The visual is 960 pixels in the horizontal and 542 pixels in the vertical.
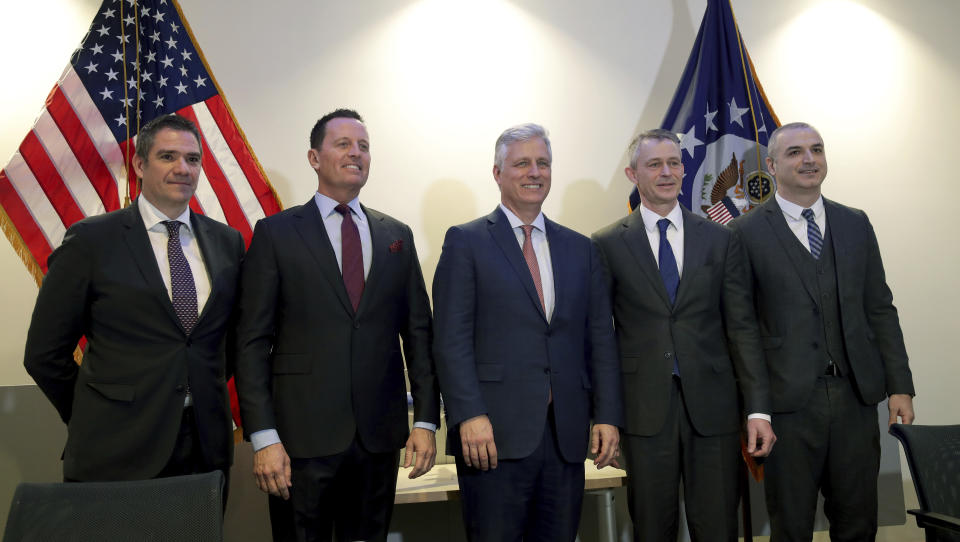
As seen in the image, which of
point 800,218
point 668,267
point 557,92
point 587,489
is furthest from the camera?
point 557,92

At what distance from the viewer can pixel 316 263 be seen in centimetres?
224

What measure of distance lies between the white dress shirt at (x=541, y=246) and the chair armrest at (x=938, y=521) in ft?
3.83

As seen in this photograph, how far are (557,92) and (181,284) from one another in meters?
2.31

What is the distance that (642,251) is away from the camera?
2498 mm

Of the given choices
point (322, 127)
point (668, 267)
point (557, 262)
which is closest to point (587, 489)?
point (668, 267)

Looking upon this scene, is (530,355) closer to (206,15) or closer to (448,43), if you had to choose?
(448,43)

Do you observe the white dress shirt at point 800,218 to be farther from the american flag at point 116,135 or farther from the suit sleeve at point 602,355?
the american flag at point 116,135

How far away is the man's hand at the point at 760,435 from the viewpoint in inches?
93.9

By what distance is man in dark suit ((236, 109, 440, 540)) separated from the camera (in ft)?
7.00

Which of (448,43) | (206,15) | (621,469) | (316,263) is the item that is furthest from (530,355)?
(206,15)

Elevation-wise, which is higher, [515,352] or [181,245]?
[181,245]

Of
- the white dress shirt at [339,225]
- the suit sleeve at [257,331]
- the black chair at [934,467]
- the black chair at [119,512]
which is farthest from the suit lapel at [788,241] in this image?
the black chair at [119,512]

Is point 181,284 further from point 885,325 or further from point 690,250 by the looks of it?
point 885,325

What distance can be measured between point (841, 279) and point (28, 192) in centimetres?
323
